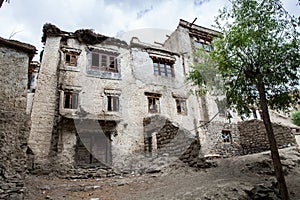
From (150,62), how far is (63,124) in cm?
759

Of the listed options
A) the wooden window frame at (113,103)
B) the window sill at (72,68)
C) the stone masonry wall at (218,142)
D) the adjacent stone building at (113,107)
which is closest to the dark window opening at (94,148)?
the adjacent stone building at (113,107)

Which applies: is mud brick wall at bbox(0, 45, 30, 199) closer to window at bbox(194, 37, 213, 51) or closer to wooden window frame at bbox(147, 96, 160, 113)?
wooden window frame at bbox(147, 96, 160, 113)

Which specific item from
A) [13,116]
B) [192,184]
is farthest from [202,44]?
[13,116]

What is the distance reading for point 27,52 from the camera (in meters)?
8.05

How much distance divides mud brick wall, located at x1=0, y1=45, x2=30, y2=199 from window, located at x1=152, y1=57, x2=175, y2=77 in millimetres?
9798

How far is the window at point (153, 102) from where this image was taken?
48.9ft

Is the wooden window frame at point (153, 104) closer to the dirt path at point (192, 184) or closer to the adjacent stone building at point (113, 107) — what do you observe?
the adjacent stone building at point (113, 107)

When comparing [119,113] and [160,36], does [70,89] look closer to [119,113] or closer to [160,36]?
[119,113]

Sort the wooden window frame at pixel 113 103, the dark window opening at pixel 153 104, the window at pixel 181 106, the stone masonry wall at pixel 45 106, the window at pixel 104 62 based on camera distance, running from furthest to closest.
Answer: the window at pixel 181 106, the dark window opening at pixel 153 104, the window at pixel 104 62, the wooden window frame at pixel 113 103, the stone masonry wall at pixel 45 106

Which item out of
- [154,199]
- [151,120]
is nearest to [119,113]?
[151,120]

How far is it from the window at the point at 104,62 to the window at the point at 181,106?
4783mm

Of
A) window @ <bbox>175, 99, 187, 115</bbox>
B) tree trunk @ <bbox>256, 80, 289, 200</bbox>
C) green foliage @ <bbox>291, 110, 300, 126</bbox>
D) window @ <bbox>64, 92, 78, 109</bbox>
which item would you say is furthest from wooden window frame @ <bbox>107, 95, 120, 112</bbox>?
green foliage @ <bbox>291, 110, 300, 126</bbox>

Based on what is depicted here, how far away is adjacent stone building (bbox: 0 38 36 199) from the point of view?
6.06m

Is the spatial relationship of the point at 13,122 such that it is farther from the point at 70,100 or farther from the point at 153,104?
the point at 153,104
